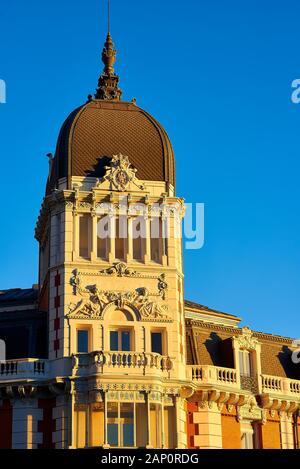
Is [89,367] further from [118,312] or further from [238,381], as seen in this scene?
[238,381]

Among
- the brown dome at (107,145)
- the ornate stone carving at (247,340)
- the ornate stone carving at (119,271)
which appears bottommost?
the ornate stone carving at (247,340)

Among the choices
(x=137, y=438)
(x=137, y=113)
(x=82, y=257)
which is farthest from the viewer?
(x=137, y=113)

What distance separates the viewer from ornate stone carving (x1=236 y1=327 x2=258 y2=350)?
6525 centimetres

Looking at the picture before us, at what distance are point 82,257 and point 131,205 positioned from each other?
4.13 m

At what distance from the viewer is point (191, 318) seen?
66625mm

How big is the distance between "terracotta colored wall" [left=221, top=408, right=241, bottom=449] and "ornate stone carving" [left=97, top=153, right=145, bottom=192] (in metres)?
13.9

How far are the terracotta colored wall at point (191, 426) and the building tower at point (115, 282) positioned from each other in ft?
2.55

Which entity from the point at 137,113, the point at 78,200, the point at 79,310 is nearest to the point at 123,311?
the point at 79,310

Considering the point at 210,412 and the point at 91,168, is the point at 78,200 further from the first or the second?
the point at 210,412

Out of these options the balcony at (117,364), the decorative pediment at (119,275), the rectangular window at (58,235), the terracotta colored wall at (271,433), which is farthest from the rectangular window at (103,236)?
the terracotta colored wall at (271,433)

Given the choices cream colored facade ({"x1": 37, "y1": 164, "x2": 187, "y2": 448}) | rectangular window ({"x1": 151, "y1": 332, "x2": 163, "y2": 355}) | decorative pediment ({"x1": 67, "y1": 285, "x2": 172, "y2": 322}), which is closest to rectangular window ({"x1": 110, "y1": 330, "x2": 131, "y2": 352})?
cream colored facade ({"x1": 37, "y1": 164, "x2": 187, "y2": 448})

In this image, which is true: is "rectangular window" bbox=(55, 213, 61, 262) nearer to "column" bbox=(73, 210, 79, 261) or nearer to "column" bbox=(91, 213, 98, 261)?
"column" bbox=(73, 210, 79, 261)

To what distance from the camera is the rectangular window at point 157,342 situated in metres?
60.6

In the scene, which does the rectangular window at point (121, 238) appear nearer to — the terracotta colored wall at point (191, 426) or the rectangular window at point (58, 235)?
A: the rectangular window at point (58, 235)
